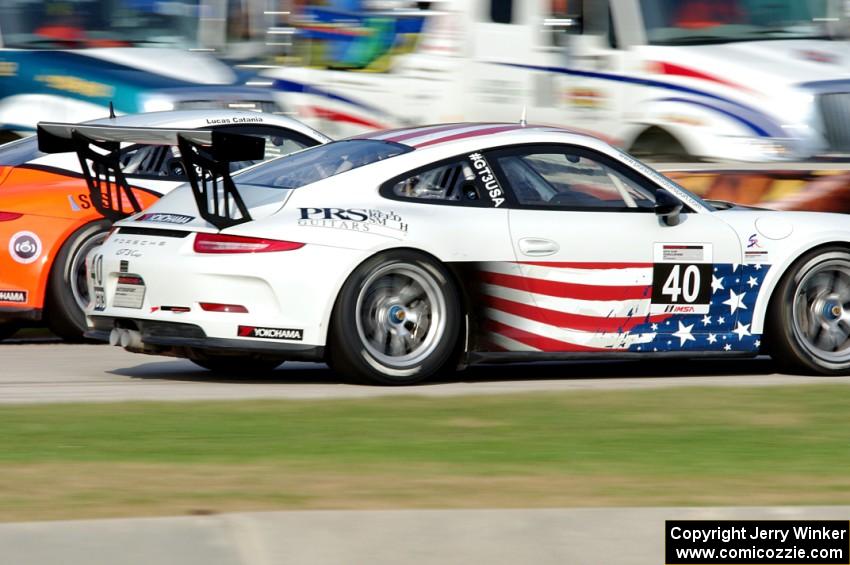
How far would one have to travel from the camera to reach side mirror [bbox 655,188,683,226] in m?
9.10

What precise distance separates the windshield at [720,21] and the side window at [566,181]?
4.89 metres

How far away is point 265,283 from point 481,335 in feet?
3.89

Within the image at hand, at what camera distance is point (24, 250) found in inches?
417

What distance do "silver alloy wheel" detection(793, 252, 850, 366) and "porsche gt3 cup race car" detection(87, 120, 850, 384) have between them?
1cm

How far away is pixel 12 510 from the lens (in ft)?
18.1

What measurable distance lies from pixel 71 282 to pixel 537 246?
3.35 meters

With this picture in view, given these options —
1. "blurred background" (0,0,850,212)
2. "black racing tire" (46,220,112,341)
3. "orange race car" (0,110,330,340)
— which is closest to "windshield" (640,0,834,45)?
"blurred background" (0,0,850,212)

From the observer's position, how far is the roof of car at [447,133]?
9117 millimetres

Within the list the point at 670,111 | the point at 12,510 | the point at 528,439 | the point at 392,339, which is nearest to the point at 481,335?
the point at 392,339

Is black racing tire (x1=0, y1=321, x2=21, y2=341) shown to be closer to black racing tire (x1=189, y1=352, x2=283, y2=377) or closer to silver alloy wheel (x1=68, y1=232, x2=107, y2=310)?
silver alloy wheel (x1=68, y1=232, x2=107, y2=310)

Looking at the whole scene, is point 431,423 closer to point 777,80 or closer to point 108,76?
point 777,80

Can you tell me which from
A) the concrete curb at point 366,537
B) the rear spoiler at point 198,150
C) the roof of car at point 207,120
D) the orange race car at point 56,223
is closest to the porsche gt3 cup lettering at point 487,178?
the rear spoiler at point 198,150

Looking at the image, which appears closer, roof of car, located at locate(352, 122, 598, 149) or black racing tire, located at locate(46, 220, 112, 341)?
roof of car, located at locate(352, 122, 598, 149)

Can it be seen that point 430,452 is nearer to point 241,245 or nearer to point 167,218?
point 241,245
